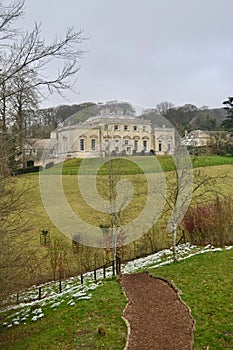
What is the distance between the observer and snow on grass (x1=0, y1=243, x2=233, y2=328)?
813 cm

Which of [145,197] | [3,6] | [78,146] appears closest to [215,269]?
[3,6]

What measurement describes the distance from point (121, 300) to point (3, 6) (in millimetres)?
6648

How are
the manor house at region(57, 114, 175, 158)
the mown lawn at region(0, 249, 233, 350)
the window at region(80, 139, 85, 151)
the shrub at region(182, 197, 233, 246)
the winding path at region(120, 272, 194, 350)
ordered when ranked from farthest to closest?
the window at region(80, 139, 85, 151) < the manor house at region(57, 114, 175, 158) < the shrub at region(182, 197, 233, 246) < the mown lawn at region(0, 249, 233, 350) < the winding path at region(120, 272, 194, 350)

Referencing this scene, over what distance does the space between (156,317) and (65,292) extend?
324 centimetres

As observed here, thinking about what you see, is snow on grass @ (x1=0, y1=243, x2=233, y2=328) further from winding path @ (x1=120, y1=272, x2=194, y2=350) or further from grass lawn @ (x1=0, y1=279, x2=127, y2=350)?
winding path @ (x1=120, y1=272, x2=194, y2=350)

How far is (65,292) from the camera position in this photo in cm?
934

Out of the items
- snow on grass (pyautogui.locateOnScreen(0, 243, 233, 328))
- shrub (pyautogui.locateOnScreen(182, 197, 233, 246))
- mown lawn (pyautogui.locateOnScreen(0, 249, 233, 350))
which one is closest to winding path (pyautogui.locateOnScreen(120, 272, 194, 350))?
mown lawn (pyautogui.locateOnScreen(0, 249, 233, 350))

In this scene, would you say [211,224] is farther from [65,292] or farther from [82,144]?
[82,144]

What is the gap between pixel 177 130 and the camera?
492 inches

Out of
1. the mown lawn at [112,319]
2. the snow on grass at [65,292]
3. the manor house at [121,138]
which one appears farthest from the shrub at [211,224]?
the manor house at [121,138]

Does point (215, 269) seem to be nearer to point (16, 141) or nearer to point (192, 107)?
point (16, 141)

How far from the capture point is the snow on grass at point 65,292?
26.7 ft

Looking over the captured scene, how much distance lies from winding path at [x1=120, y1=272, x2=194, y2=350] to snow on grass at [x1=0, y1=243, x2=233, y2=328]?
1178 mm

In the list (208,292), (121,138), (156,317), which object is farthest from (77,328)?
(121,138)
